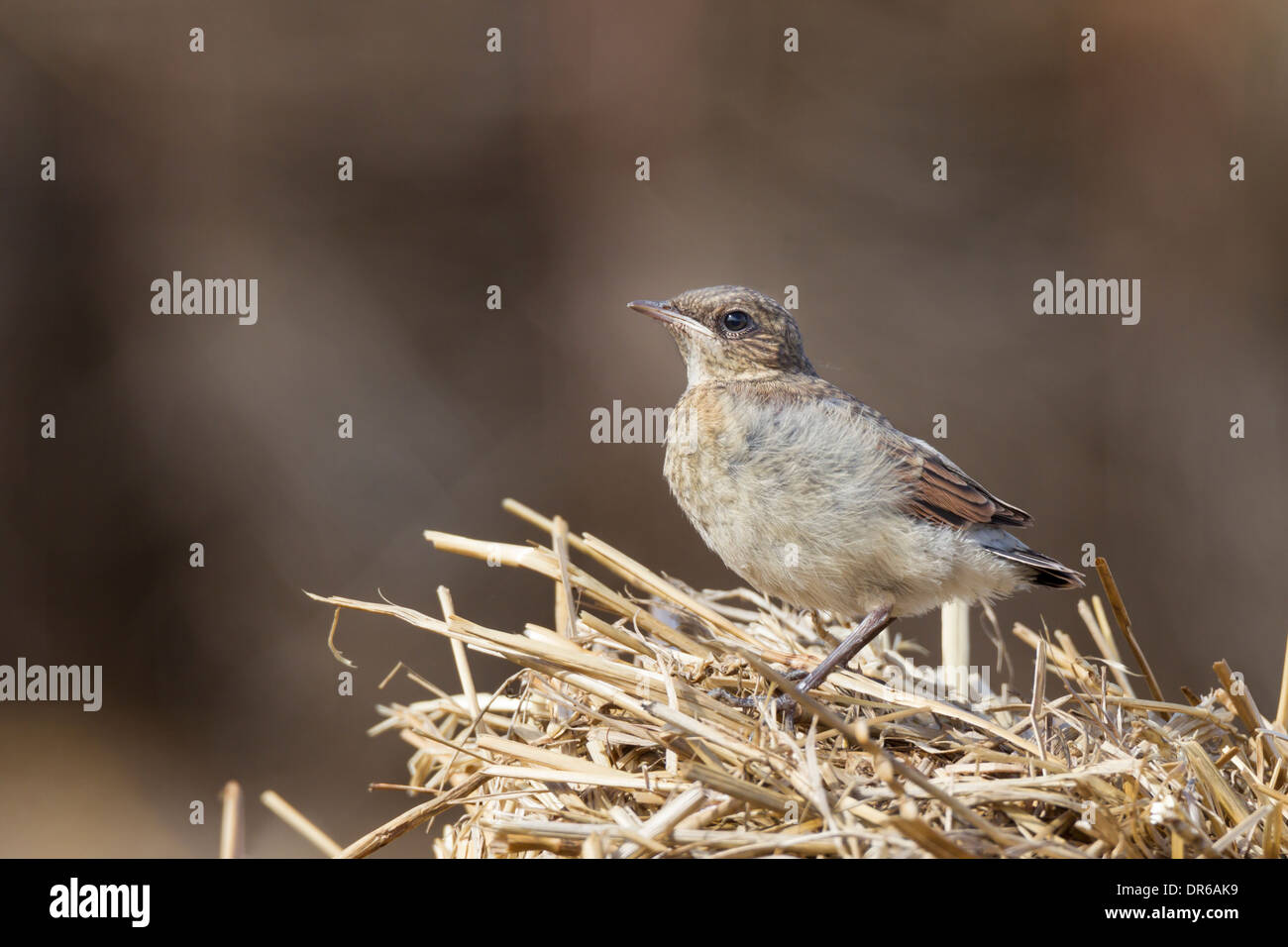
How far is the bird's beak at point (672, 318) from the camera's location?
12.9 ft

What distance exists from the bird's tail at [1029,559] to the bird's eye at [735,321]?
1.06 m

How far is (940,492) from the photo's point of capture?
11.5 feet

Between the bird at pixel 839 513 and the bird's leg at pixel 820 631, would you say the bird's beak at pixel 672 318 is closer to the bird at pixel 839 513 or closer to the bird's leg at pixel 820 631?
the bird at pixel 839 513

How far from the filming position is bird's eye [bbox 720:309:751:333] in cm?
391

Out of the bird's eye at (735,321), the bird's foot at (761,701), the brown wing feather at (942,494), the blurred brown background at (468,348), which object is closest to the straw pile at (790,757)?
the bird's foot at (761,701)

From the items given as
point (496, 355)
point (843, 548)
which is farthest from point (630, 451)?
point (843, 548)

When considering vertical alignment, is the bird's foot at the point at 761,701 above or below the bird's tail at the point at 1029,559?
below

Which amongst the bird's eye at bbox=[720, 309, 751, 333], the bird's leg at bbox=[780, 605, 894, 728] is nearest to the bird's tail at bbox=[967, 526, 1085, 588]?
the bird's leg at bbox=[780, 605, 894, 728]

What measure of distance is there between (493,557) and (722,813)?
1.28 m

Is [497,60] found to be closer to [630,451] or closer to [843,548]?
[630,451]

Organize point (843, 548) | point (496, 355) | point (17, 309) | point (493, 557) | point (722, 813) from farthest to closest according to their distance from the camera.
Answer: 1. point (496, 355)
2. point (17, 309)
3. point (493, 557)
4. point (843, 548)
5. point (722, 813)

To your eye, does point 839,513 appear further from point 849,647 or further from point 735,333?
point 735,333

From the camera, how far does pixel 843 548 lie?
333 centimetres

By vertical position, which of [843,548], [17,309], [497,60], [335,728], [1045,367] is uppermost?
[497,60]
